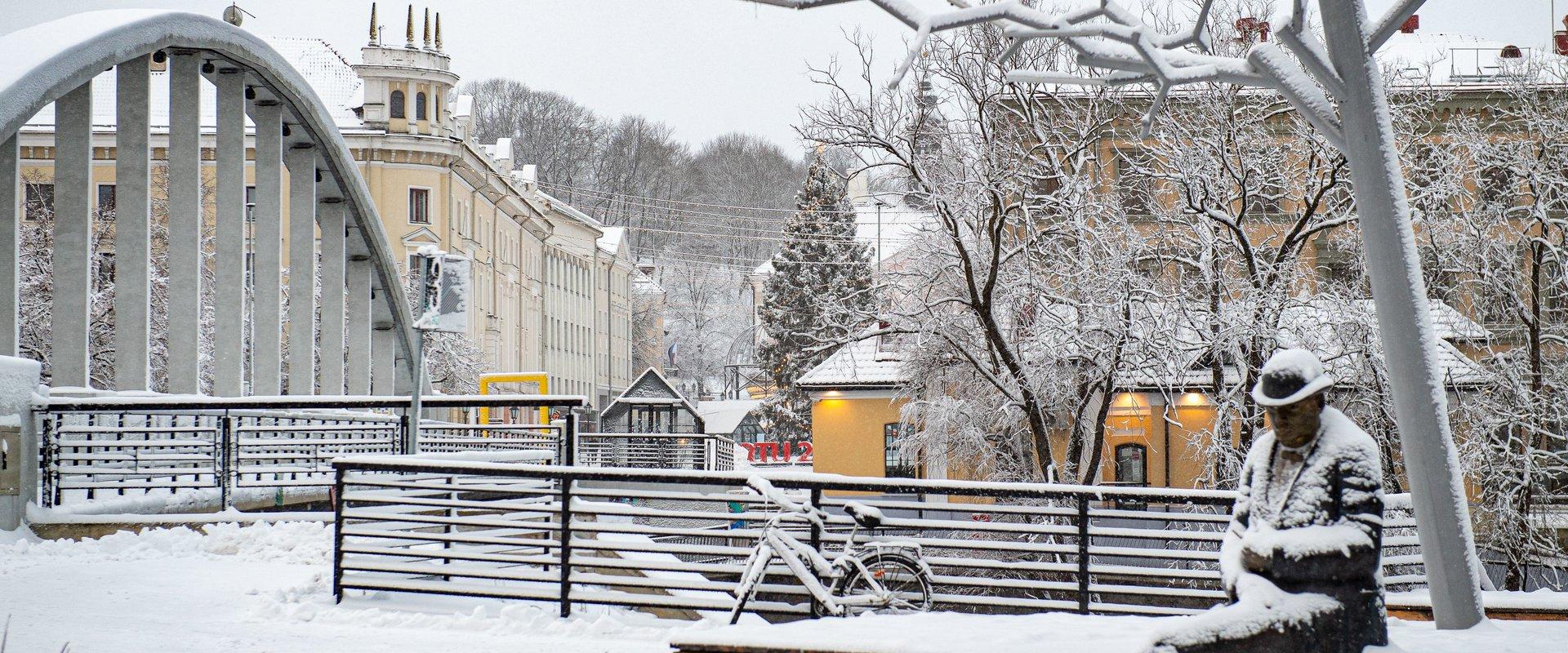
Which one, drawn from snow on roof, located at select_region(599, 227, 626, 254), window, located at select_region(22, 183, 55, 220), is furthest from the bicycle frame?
snow on roof, located at select_region(599, 227, 626, 254)

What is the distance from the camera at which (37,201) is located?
44562 mm

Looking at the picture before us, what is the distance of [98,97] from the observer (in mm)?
51594

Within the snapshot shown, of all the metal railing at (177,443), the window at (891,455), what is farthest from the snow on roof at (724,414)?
the metal railing at (177,443)

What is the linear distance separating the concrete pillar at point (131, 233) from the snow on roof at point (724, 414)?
52145mm

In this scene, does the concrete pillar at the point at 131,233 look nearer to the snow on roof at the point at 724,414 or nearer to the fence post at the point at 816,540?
the fence post at the point at 816,540

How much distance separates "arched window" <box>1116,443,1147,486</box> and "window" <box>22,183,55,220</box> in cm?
3265

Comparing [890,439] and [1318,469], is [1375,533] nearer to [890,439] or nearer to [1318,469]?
[1318,469]

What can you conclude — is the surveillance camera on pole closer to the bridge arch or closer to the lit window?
the bridge arch

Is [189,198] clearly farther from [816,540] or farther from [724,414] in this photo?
[724,414]

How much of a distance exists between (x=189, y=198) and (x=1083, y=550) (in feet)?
56.8

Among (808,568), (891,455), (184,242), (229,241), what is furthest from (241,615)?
(891,455)

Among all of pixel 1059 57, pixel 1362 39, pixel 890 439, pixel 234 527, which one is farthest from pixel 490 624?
pixel 890 439

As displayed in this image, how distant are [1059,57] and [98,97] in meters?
41.2

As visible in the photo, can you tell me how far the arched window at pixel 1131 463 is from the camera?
38469mm
